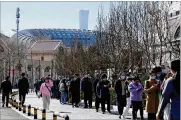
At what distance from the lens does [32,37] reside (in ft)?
452

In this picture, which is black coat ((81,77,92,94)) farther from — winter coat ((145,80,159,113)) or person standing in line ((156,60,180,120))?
person standing in line ((156,60,180,120))

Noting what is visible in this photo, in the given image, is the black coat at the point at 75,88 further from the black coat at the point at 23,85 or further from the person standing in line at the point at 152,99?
the person standing in line at the point at 152,99

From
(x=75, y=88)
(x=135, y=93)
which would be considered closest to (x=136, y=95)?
(x=135, y=93)

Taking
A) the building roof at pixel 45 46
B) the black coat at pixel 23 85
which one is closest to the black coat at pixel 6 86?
the black coat at pixel 23 85

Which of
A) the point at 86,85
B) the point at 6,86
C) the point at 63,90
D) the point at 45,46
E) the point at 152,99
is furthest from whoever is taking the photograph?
the point at 45,46

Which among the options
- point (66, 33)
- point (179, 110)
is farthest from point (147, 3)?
point (66, 33)

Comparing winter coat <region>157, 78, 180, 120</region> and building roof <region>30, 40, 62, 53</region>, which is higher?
building roof <region>30, 40, 62, 53</region>

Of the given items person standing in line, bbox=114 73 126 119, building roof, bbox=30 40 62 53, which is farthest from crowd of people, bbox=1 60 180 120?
building roof, bbox=30 40 62 53

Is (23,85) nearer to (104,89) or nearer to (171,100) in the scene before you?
(104,89)

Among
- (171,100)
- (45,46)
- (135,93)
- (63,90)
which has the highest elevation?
(45,46)

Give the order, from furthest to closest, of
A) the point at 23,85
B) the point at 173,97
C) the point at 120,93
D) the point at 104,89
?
1. the point at 23,85
2. the point at 104,89
3. the point at 120,93
4. the point at 173,97

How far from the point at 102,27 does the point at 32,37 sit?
106885 millimetres

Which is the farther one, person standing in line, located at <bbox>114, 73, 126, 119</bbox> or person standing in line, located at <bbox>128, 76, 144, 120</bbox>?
person standing in line, located at <bbox>114, 73, 126, 119</bbox>

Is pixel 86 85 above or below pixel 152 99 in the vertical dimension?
above
